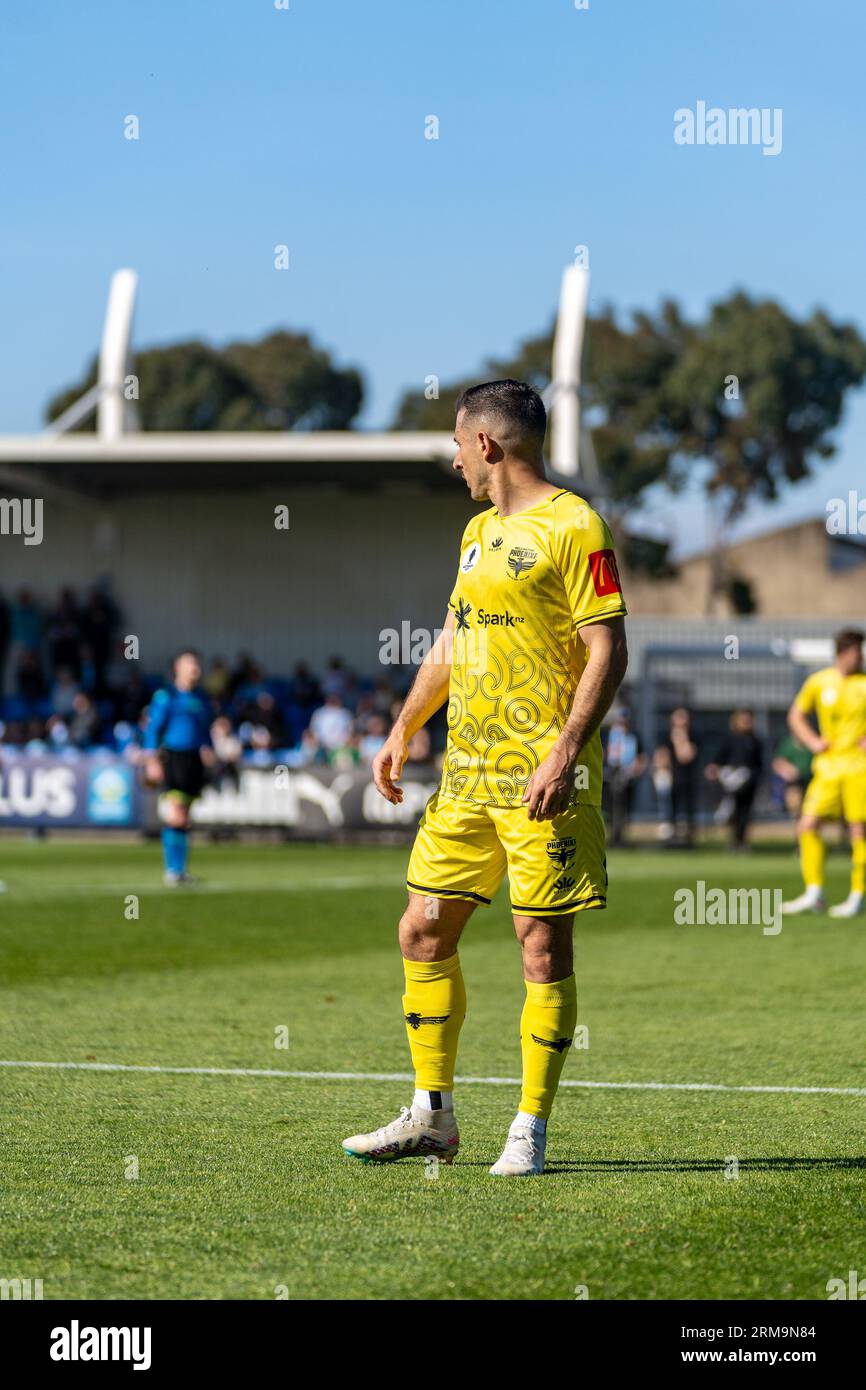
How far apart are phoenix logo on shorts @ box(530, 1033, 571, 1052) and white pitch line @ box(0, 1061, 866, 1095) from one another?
1.52 m

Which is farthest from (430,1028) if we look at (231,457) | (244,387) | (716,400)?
(244,387)

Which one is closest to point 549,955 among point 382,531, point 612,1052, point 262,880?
point 612,1052

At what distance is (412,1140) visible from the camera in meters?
5.50

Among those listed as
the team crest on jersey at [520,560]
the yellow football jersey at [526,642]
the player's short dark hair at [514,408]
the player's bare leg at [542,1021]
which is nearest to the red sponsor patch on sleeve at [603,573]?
the yellow football jersey at [526,642]

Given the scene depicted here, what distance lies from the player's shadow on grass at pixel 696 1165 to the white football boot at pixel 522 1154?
0.07m

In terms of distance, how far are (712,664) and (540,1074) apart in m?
29.9

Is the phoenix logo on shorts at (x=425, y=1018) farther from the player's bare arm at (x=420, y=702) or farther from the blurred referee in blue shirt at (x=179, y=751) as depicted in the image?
the blurred referee in blue shirt at (x=179, y=751)

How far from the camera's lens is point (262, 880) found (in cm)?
1866

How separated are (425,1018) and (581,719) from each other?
1.01 m

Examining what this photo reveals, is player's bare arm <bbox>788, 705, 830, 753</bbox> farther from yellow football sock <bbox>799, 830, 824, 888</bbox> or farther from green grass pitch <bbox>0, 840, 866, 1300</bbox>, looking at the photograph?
green grass pitch <bbox>0, 840, 866, 1300</bbox>

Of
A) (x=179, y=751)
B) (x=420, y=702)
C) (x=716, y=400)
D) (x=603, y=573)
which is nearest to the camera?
(x=603, y=573)

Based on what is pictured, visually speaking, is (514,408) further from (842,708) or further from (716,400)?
(716,400)

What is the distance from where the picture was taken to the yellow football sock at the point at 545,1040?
215 inches

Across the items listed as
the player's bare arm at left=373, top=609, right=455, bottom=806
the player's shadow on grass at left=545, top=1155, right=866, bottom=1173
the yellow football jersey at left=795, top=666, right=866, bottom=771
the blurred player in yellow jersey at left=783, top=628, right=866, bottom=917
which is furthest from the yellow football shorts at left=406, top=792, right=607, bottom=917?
the yellow football jersey at left=795, top=666, right=866, bottom=771
